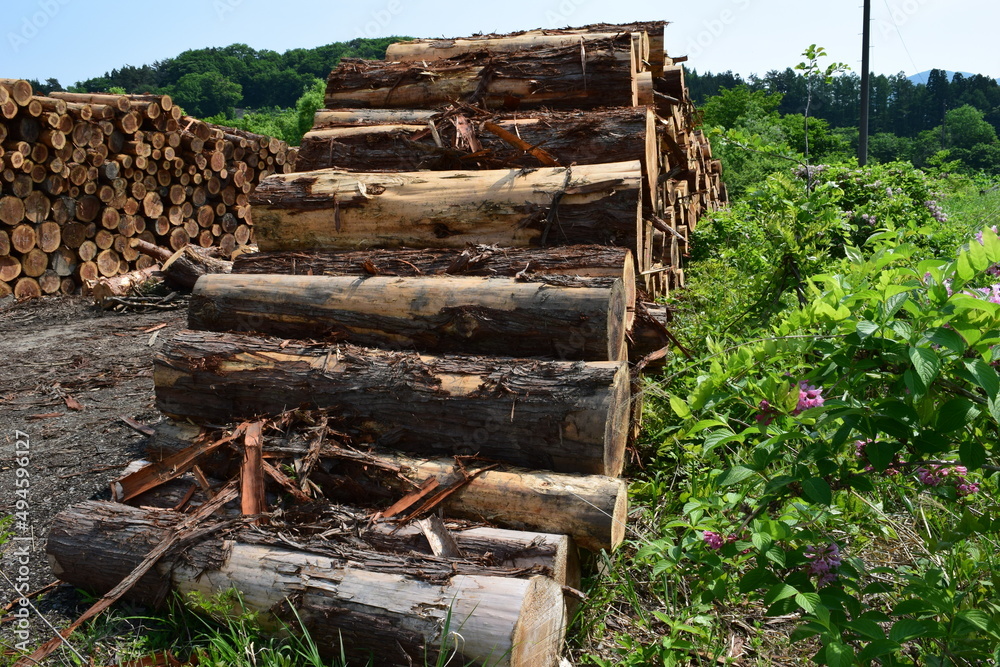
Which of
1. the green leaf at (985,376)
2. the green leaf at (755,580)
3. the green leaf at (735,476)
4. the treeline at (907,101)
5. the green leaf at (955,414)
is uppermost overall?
the treeline at (907,101)

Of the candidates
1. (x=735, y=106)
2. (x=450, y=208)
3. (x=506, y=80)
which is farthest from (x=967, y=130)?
(x=450, y=208)

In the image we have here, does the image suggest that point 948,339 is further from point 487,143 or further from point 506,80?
point 506,80

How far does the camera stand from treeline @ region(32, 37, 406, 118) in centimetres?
4962

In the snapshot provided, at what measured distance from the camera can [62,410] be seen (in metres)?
4.37

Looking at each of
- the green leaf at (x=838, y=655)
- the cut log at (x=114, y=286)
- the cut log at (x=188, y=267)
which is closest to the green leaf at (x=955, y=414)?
the green leaf at (x=838, y=655)

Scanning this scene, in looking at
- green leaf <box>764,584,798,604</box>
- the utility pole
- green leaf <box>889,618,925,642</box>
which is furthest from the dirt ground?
the utility pole

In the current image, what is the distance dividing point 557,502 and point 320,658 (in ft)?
2.95

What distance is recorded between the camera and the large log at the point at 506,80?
12.9 ft

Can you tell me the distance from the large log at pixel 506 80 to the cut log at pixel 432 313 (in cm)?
159

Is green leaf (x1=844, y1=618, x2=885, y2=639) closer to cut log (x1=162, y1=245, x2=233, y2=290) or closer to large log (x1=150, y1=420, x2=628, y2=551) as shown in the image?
large log (x1=150, y1=420, x2=628, y2=551)

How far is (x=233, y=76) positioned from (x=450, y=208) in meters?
60.4

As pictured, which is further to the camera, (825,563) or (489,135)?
(489,135)

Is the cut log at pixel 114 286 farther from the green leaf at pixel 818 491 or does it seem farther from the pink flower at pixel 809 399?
the green leaf at pixel 818 491

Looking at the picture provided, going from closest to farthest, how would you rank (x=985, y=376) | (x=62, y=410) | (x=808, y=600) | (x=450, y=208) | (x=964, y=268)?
1. (x=985, y=376)
2. (x=964, y=268)
3. (x=808, y=600)
4. (x=450, y=208)
5. (x=62, y=410)
